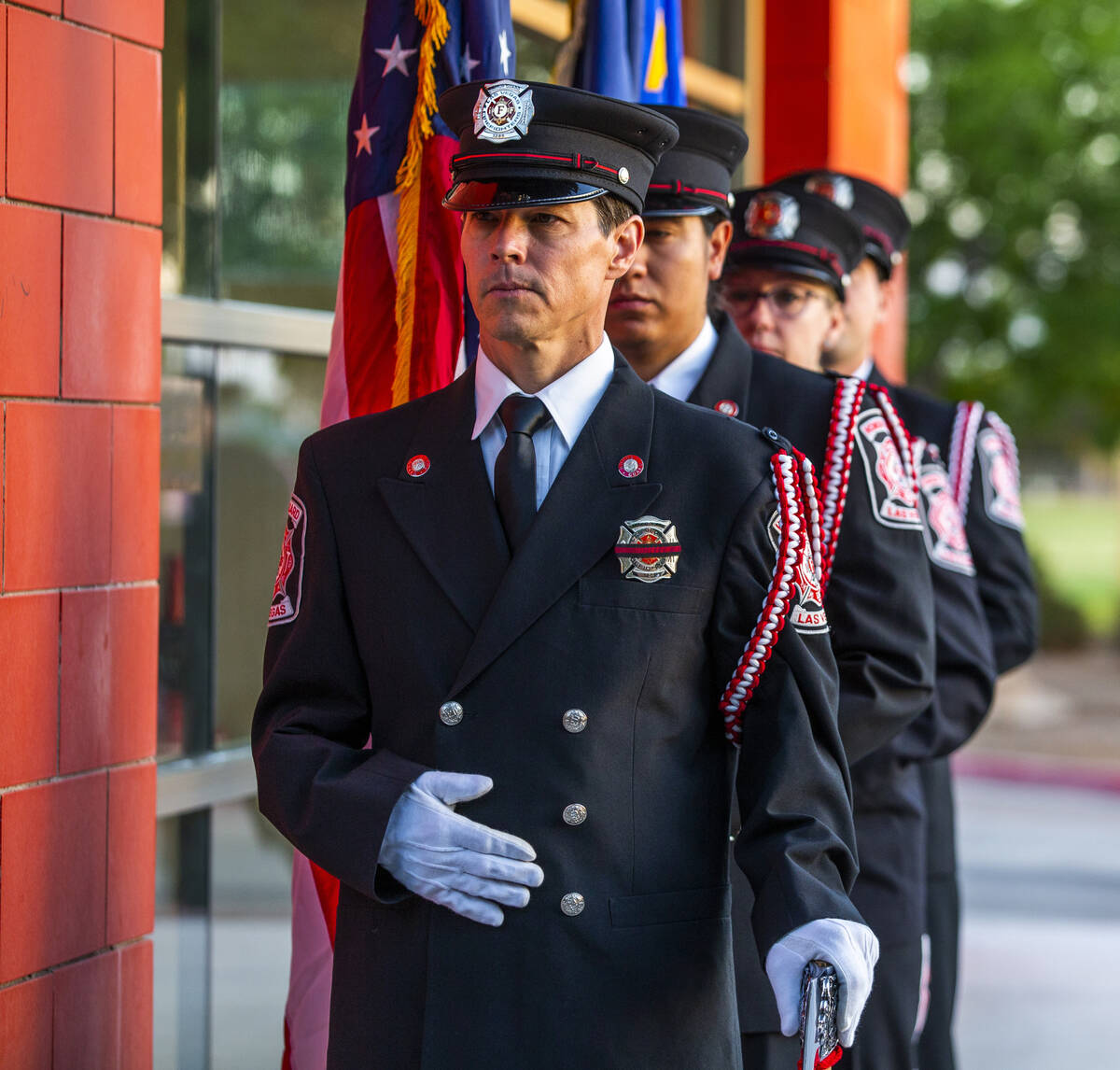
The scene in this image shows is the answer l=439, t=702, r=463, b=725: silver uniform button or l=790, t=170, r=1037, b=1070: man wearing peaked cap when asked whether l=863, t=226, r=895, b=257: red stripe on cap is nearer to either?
l=790, t=170, r=1037, b=1070: man wearing peaked cap

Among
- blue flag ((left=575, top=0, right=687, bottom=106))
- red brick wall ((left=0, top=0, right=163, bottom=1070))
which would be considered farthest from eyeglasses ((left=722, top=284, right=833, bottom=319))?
red brick wall ((left=0, top=0, right=163, bottom=1070))

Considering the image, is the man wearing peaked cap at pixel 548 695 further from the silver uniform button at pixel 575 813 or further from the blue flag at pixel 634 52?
the blue flag at pixel 634 52

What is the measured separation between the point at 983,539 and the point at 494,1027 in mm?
2378

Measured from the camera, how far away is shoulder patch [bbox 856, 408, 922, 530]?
111 inches

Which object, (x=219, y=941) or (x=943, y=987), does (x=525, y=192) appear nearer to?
(x=219, y=941)

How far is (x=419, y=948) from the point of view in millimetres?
2086

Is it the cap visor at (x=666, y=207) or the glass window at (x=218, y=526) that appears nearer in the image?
the cap visor at (x=666, y=207)

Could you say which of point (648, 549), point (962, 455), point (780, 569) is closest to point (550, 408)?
point (648, 549)

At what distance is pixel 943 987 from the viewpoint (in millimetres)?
4121

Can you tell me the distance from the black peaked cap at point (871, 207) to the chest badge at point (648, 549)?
85.1 inches

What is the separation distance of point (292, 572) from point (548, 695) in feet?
1.39

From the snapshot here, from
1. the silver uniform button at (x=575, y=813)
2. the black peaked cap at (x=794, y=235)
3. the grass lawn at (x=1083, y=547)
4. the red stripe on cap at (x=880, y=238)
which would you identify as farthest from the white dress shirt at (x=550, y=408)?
the grass lawn at (x=1083, y=547)

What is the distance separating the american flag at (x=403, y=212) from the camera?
2967 millimetres

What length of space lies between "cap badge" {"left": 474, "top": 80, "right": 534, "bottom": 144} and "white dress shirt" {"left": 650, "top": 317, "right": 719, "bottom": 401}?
838 mm
